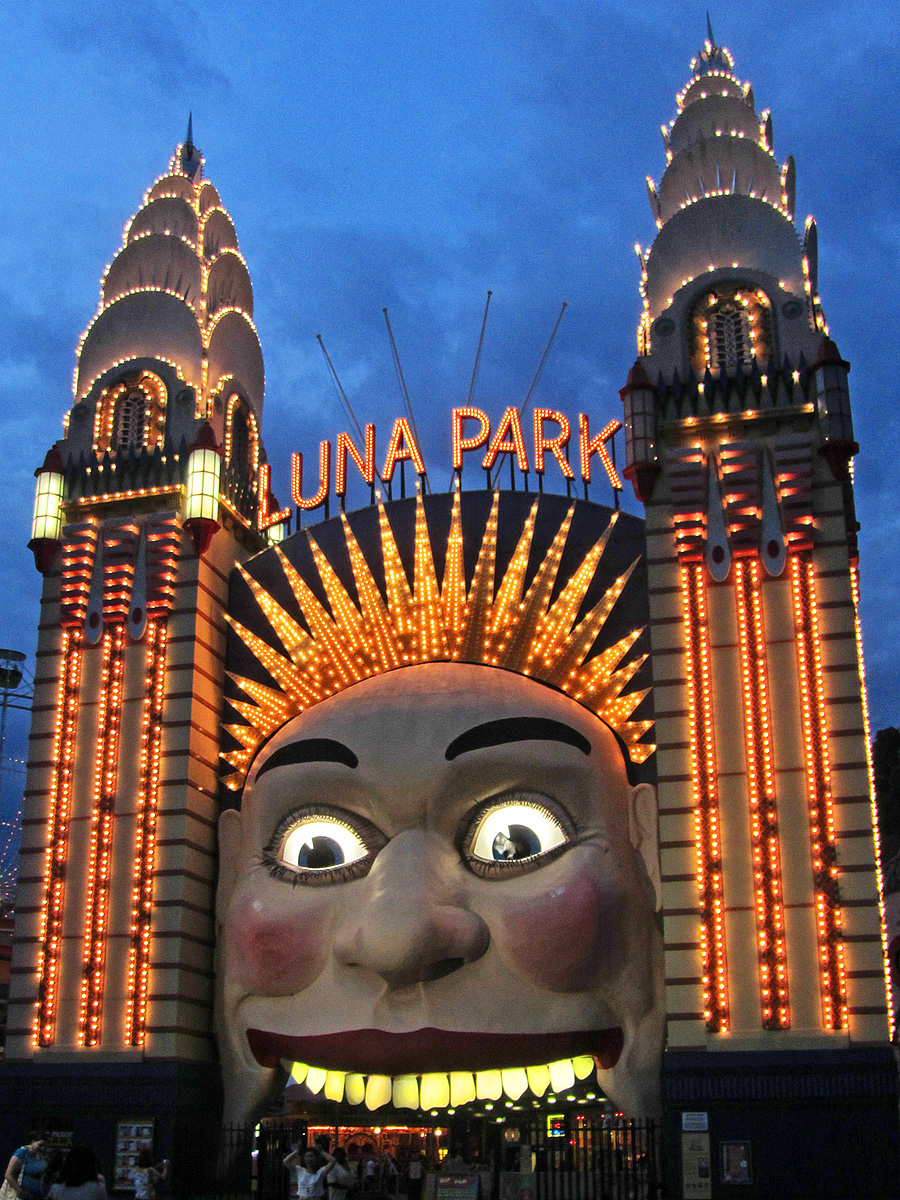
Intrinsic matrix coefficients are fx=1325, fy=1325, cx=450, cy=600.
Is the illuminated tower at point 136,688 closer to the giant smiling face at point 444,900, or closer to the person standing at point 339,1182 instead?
the giant smiling face at point 444,900

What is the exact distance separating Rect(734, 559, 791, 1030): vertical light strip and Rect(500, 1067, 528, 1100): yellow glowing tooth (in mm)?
3652

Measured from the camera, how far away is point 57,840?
75.1ft

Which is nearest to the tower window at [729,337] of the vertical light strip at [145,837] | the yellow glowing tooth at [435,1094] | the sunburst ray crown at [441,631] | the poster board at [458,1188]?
the sunburst ray crown at [441,631]

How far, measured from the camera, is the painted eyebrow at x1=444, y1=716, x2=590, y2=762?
20016mm

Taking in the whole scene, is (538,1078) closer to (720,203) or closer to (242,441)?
(242,441)

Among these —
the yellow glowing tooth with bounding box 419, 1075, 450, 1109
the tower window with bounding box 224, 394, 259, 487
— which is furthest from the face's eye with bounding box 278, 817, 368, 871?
the tower window with bounding box 224, 394, 259, 487

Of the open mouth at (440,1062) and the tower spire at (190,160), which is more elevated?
the tower spire at (190,160)

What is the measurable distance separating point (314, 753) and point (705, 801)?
19.8 ft

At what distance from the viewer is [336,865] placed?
20.4m

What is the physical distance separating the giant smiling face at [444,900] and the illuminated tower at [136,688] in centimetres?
142

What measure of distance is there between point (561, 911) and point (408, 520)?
7.66 meters

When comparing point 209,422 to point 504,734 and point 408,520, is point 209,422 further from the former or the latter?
point 504,734

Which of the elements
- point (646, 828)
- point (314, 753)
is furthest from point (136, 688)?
point (646, 828)

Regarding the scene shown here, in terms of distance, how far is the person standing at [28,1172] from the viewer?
406 inches
